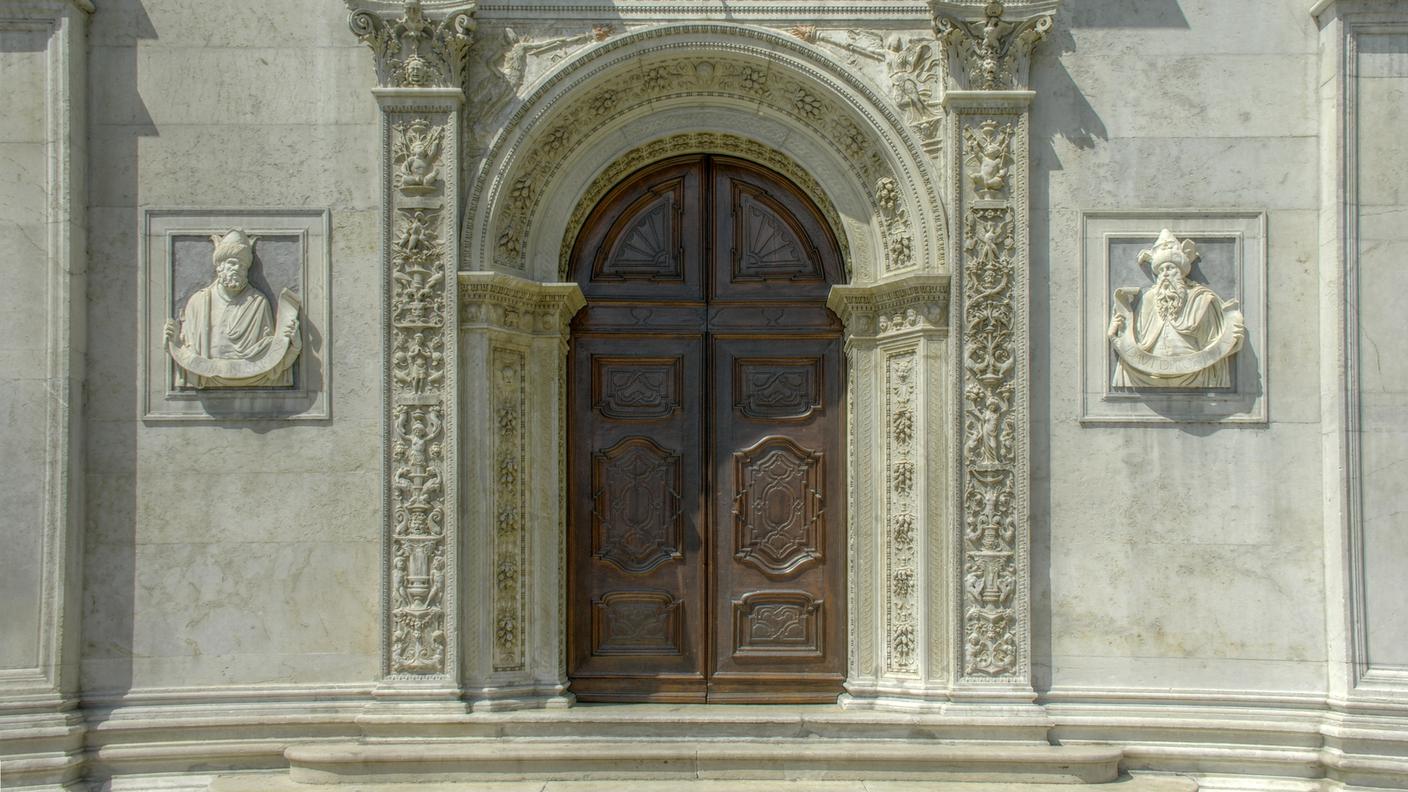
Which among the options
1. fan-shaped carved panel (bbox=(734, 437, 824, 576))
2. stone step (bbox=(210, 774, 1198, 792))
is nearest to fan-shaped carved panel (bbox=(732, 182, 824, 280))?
fan-shaped carved panel (bbox=(734, 437, 824, 576))

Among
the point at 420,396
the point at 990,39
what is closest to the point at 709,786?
the point at 420,396

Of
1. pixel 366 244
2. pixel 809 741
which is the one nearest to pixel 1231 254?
pixel 809 741

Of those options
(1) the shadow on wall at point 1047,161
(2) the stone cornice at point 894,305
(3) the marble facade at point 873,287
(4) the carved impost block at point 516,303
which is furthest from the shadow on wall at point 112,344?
(1) the shadow on wall at point 1047,161

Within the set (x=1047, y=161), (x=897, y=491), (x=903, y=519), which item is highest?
(x=1047, y=161)

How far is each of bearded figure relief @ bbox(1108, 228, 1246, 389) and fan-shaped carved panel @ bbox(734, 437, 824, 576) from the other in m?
2.07

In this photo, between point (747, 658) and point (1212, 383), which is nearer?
point (1212, 383)

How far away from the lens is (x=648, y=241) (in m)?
9.06

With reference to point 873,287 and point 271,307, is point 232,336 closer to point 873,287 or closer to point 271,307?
point 271,307

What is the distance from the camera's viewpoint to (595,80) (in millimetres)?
8523

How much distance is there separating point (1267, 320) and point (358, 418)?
575 centimetres

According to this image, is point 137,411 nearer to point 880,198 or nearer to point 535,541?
point 535,541

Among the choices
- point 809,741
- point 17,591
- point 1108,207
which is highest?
point 1108,207

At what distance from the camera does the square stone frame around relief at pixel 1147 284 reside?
8289mm

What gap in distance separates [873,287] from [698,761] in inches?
125
